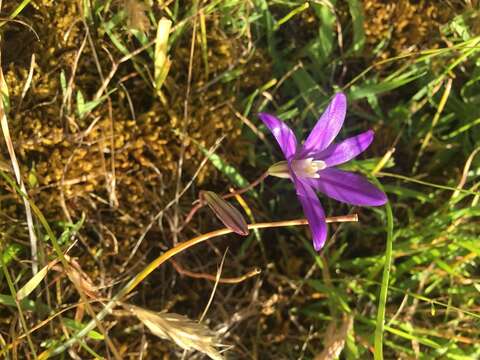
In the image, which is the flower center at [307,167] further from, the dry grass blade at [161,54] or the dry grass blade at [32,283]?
the dry grass blade at [32,283]

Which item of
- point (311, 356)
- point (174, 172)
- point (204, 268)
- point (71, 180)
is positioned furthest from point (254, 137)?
point (311, 356)

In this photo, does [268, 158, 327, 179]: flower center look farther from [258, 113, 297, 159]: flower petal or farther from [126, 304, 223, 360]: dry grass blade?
[126, 304, 223, 360]: dry grass blade

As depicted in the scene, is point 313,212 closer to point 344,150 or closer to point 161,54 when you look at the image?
point 344,150

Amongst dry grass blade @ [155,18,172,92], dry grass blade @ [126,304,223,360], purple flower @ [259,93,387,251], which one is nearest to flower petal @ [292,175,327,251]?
purple flower @ [259,93,387,251]

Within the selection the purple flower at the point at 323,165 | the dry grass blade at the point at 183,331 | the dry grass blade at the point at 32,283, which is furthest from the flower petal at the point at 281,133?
the dry grass blade at the point at 32,283

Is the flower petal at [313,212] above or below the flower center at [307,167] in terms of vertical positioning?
below
